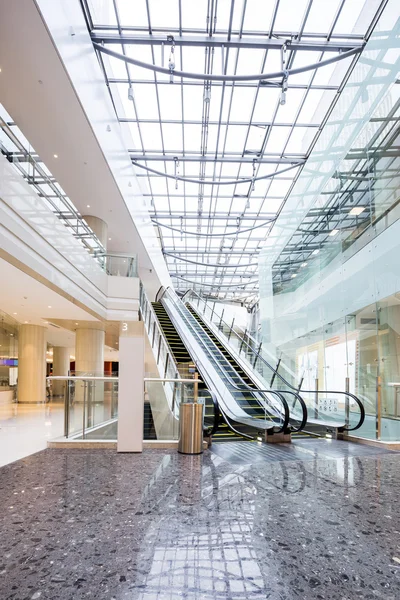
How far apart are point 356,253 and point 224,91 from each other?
22.4 feet

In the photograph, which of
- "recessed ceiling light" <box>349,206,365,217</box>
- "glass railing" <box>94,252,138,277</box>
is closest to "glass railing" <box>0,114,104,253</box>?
"glass railing" <box>94,252,138,277</box>

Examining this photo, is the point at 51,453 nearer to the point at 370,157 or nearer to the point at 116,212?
the point at 370,157

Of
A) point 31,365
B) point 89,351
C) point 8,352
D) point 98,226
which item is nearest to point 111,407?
point 98,226

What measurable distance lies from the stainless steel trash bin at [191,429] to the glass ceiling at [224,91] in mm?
8096

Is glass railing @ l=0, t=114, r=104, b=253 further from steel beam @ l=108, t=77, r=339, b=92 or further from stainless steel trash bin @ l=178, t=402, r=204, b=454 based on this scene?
stainless steel trash bin @ l=178, t=402, r=204, b=454

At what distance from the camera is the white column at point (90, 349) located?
17.9 meters

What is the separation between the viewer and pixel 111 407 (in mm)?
6676

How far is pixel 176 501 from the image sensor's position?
3734mm

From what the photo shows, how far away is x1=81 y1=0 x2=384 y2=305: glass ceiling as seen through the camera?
1002 cm

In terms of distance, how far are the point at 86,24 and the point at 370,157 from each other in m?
6.94

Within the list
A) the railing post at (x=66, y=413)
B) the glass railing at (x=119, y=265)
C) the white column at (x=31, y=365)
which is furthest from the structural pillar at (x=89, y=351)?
the railing post at (x=66, y=413)

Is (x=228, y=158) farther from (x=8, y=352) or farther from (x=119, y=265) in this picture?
(x=8, y=352)

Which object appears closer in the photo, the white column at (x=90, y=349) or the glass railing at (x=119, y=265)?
the glass railing at (x=119, y=265)

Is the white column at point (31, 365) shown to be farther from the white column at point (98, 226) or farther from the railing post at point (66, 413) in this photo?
the railing post at point (66, 413)
